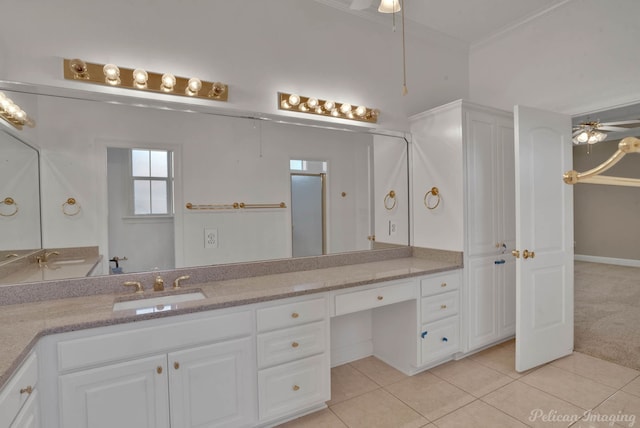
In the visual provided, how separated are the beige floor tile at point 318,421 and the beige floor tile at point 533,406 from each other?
985 millimetres

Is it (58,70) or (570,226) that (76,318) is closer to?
(58,70)

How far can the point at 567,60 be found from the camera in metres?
2.71

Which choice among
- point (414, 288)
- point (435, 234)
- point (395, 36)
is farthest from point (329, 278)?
point (395, 36)

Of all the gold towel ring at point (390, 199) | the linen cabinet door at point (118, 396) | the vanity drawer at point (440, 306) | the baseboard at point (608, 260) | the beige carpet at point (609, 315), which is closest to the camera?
the linen cabinet door at point (118, 396)

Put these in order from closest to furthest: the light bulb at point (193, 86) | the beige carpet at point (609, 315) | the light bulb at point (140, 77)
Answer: the light bulb at point (140, 77), the light bulb at point (193, 86), the beige carpet at point (609, 315)

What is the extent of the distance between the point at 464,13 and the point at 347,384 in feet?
10.3

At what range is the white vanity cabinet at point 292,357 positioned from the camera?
178 cm

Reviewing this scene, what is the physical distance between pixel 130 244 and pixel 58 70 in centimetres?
99

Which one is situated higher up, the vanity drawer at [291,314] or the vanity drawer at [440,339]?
the vanity drawer at [291,314]

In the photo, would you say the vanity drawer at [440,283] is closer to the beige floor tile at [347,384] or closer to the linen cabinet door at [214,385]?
the beige floor tile at [347,384]

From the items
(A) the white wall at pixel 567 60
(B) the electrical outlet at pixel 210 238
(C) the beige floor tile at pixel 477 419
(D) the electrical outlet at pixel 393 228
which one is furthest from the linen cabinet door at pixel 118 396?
(A) the white wall at pixel 567 60

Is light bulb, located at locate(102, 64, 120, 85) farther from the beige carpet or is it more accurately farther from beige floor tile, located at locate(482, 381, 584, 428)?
the beige carpet

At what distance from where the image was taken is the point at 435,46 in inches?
124

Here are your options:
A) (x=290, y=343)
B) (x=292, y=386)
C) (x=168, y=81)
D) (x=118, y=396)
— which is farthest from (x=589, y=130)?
(x=118, y=396)
